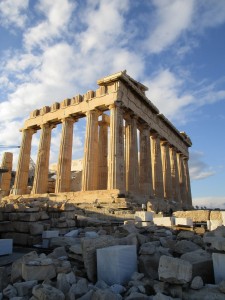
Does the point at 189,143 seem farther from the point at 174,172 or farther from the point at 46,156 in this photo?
the point at 46,156

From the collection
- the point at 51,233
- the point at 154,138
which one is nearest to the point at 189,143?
the point at 154,138

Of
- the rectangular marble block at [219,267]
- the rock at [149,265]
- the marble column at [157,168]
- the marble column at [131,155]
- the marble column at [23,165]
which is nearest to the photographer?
the rectangular marble block at [219,267]

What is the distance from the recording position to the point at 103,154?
81.3 feet

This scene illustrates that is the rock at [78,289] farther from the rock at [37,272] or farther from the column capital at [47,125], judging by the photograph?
the column capital at [47,125]

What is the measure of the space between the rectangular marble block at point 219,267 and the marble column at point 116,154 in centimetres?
1357

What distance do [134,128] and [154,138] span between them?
556 centimetres

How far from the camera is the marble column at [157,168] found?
2569 cm

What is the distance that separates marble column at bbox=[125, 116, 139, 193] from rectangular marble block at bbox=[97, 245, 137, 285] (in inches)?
677

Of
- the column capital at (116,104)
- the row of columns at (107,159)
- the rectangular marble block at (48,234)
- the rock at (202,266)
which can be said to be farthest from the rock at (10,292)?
the column capital at (116,104)

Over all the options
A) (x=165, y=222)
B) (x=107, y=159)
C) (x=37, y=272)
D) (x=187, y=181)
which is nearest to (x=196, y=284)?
(x=37, y=272)

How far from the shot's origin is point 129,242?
5.26 metres

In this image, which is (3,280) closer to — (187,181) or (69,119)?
(69,119)

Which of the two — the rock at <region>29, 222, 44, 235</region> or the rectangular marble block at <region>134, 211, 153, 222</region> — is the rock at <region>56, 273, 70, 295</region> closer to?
the rock at <region>29, 222, 44, 235</region>

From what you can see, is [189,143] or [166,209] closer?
[166,209]
